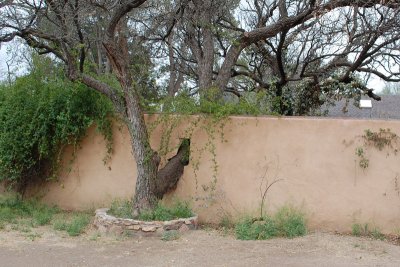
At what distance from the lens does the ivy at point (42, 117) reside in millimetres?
9602

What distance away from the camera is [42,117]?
9.52m

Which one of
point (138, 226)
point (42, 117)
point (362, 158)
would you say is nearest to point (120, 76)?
point (42, 117)

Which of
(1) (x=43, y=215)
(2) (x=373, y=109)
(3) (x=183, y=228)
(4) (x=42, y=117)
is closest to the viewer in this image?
(3) (x=183, y=228)

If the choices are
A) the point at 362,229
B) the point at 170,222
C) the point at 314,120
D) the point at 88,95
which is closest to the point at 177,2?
the point at 88,95

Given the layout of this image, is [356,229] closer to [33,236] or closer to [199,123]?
[199,123]

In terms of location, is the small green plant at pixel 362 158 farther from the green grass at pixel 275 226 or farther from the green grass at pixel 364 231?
the green grass at pixel 275 226

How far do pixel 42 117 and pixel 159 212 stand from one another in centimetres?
303

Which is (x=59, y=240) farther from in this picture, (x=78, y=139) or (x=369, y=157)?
(x=369, y=157)

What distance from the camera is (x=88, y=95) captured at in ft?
32.3

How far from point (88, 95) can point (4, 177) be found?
7.47ft

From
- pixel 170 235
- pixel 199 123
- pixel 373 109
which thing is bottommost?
pixel 170 235

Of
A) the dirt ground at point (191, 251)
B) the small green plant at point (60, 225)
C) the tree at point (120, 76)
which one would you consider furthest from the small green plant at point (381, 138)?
the small green plant at point (60, 225)

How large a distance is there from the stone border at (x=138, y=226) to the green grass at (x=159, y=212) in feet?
0.69

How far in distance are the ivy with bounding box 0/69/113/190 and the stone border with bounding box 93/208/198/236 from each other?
206 centimetres
